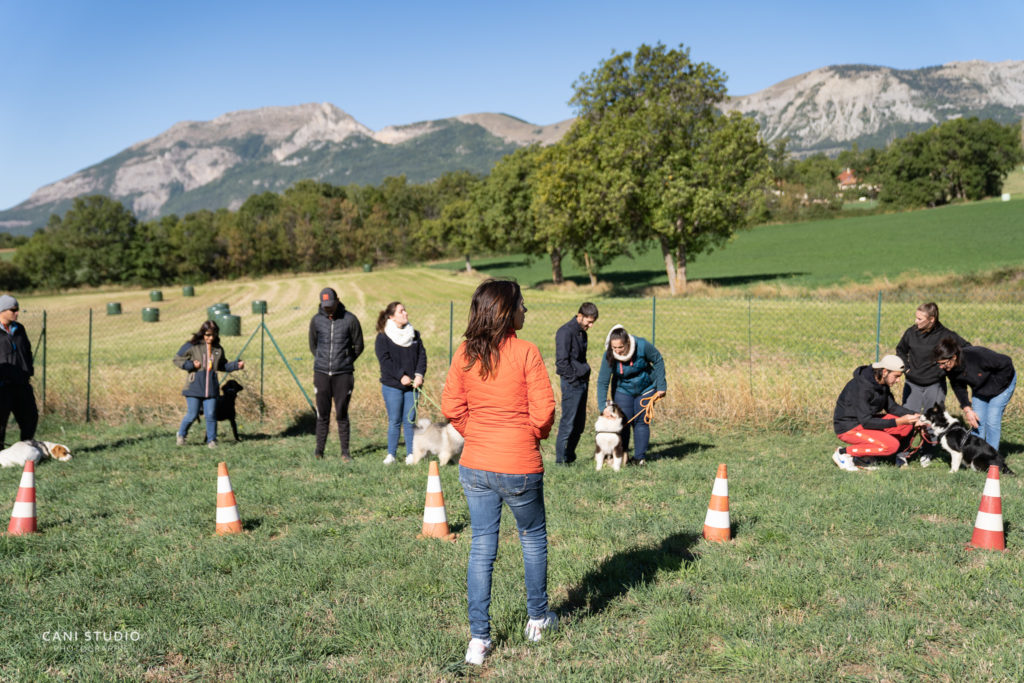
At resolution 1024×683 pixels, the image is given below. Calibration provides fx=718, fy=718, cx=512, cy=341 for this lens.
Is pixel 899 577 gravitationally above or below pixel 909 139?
below

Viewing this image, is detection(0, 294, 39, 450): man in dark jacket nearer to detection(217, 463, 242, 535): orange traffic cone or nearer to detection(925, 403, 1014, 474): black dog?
detection(217, 463, 242, 535): orange traffic cone

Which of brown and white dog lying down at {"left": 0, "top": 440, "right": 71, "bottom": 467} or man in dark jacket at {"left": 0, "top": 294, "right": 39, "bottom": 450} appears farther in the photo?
brown and white dog lying down at {"left": 0, "top": 440, "right": 71, "bottom": 467}

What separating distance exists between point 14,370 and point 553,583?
685cm

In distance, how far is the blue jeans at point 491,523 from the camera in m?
3.59

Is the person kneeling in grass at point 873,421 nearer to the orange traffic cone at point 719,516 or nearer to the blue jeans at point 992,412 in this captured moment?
the blue jeans at point 992,412

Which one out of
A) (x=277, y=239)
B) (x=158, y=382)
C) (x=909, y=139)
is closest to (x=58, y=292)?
(x=277, y=239)

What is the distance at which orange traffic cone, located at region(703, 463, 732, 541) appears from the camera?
213 inches

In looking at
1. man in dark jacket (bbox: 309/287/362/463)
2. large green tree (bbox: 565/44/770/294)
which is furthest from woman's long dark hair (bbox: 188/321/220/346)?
large green tree (bbox: 565/44/770/294)

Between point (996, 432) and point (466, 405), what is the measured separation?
6650 millimetres

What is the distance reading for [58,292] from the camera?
64.7 meters

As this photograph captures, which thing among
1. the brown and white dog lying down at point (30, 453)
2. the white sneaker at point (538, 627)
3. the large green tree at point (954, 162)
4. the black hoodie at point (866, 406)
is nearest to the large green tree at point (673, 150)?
the black hoodie at point (866, 406)

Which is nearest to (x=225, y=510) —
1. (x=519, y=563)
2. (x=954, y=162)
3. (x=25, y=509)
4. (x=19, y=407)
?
(x=25, y=509)

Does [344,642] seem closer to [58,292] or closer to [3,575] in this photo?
[3,575]

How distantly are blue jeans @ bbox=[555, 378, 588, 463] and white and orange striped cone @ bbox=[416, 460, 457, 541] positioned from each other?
102 inches
